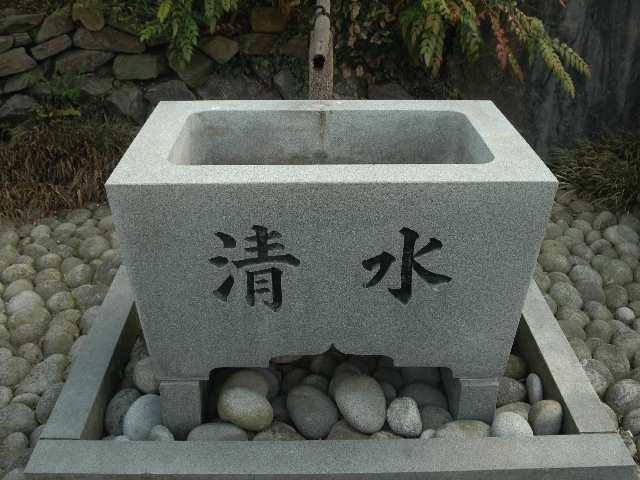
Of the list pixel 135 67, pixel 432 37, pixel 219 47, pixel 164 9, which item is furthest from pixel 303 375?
pixel 135 67

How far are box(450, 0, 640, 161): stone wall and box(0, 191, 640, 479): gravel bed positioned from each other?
1.08 meters

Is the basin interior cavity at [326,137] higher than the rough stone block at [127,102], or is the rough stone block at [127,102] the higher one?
the basin interior cavity at [326,137]

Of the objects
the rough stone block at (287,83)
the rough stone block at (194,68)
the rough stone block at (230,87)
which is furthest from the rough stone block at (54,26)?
A: the rough stone block at (287,83)

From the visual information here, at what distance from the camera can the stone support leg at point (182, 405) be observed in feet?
7.35

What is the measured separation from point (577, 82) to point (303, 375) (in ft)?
9.78

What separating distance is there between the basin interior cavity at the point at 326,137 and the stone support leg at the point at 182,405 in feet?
2.71

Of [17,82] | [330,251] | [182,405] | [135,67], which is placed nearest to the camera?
[330,251]

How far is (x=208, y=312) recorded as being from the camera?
6.82 feet

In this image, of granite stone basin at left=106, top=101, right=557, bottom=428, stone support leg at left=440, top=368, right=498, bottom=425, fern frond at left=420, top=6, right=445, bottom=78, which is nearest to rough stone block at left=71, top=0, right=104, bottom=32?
fern frond at left=420, top=6, right=445, bottom=78

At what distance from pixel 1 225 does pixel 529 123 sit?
11.3 feet

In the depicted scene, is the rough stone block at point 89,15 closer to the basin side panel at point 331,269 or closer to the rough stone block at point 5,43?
the rough stone block at point 5,43

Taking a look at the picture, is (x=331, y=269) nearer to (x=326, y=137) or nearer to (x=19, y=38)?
(x=326, y=137)

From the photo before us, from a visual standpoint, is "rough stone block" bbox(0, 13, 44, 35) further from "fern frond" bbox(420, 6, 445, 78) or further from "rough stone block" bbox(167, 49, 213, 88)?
"fern frond" bbox(420, 6, 445, 78)

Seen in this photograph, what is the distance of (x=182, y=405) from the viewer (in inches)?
89.7
